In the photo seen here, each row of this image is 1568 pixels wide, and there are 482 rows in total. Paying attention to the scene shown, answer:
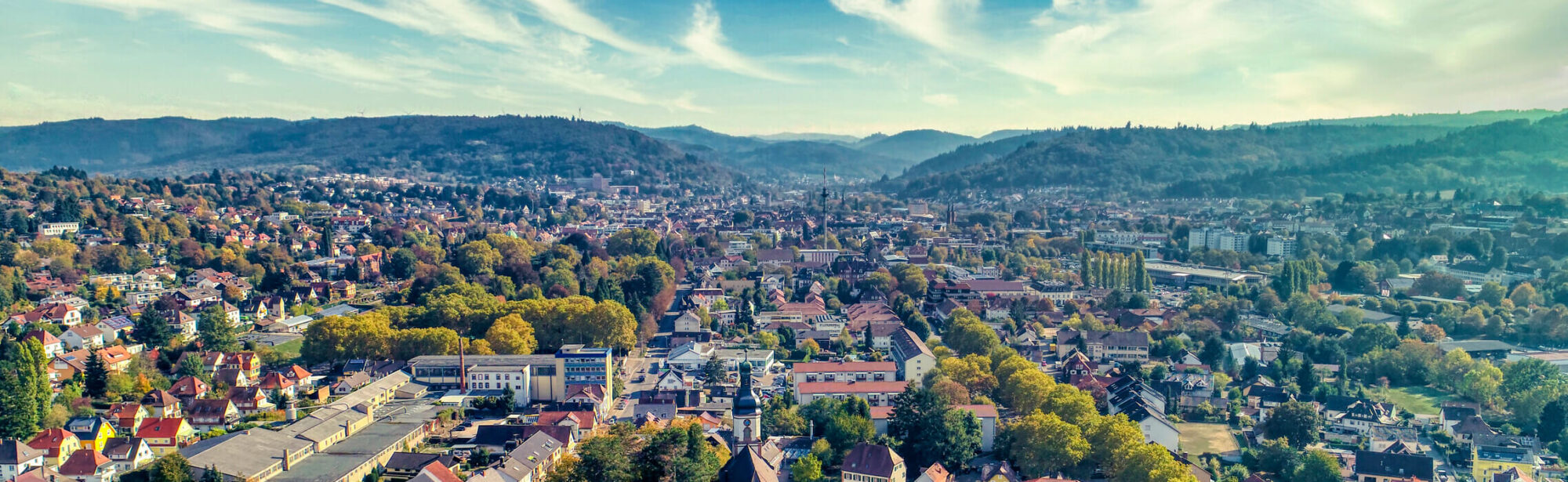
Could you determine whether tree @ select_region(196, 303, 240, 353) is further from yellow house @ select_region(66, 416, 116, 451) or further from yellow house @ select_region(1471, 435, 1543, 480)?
yellow house @ select_region(1471, 435, 1543, 480)

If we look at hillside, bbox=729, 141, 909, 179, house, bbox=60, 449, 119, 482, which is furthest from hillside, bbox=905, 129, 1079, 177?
house, bbox=60, 449, 119, 482

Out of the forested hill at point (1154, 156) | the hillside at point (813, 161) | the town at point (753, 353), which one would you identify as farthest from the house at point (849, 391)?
the hillside at point (813, 161)

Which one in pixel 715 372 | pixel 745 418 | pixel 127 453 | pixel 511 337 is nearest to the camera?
pixel 127 453

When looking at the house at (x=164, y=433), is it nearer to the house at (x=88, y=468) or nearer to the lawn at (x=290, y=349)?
the house at (x=88, y=468)

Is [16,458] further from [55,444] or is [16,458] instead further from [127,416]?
[127,416]

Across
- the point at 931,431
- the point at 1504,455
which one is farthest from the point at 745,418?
the point at 1504,455

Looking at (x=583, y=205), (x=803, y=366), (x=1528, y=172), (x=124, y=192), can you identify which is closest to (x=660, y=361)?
(x=803, y=366)

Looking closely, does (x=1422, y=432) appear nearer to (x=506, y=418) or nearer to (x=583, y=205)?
(x=506, y=418)

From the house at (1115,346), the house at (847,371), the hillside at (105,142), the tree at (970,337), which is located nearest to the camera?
the house at (847,371)
